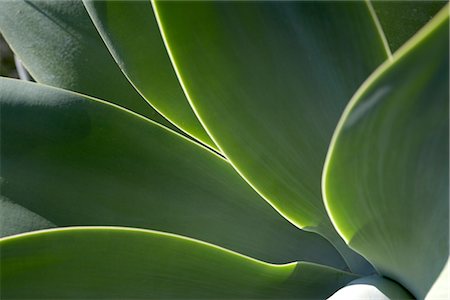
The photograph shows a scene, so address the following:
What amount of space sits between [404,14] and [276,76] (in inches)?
7.2

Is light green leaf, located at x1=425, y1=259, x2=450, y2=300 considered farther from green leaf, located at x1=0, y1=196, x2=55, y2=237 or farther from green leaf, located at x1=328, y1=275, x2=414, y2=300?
green leaf, located at x1=0, y1=196, x2=55, y2=237

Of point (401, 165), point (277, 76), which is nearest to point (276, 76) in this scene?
point (277, 76)

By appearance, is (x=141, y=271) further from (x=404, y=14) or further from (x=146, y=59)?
(x=404, y=14)

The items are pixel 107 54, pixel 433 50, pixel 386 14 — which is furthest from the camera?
pixel 107 54

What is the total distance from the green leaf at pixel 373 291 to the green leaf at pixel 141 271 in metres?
0.06

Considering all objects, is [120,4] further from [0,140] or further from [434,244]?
[434,244]

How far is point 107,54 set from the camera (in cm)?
75

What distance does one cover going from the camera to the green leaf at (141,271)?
555 millimetres

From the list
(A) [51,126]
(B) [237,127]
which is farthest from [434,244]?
(A) [51,126]

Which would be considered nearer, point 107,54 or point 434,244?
point 434,244

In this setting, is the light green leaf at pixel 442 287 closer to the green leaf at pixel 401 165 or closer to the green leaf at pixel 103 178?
the green leaf at pixel 401 165

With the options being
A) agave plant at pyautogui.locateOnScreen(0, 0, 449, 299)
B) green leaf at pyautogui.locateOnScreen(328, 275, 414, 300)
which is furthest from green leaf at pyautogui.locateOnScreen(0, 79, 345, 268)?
green leaf at pyautogui.locateOnScreen(328, 275, 414, 300)

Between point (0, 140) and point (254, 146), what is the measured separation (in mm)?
243

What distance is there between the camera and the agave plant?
15.7 inches
